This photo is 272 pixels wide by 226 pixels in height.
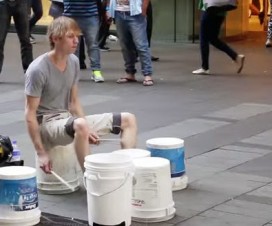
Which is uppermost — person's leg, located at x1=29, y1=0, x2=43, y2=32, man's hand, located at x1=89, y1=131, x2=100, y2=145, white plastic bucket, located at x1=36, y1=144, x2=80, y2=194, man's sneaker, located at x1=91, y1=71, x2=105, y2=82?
person's leg, located at x1=29, y1=0, x2=43, y2=32

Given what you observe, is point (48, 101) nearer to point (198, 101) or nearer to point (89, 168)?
point (89, 168)

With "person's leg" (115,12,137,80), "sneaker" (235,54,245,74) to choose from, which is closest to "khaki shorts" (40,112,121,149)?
"person's leg" (115,12,137,80)

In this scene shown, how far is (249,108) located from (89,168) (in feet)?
14.2

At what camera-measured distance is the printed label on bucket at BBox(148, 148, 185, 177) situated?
5395 mm

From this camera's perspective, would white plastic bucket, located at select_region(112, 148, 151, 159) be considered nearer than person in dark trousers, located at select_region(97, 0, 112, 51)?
Yes

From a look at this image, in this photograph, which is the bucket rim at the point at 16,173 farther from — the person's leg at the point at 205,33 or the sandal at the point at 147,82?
the person's leg at the point at 205,33

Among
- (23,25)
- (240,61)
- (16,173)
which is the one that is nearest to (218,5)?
(240,61)

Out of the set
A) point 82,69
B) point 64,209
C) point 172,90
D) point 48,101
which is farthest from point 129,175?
point 82,69

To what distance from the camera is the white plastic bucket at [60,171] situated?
5.48m

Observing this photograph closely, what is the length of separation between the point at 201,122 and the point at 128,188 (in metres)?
3.34

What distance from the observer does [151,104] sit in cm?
898

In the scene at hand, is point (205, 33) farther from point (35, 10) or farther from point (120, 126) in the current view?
point (120, 126)

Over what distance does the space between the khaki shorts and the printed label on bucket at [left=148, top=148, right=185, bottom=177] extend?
1.12 feet

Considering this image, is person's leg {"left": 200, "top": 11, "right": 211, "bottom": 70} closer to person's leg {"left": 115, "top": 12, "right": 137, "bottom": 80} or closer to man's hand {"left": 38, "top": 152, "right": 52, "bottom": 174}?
person's leg {"left": 115, "top": 12, "right": 137, "bottom": 80}
